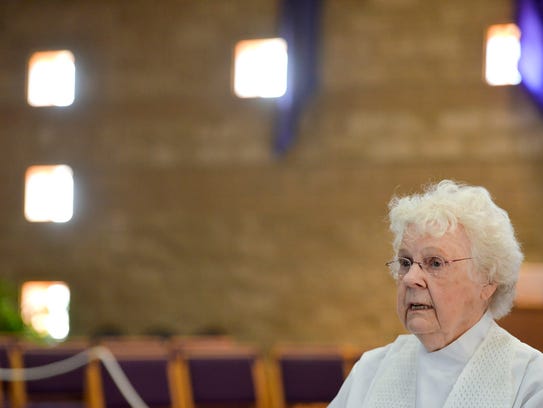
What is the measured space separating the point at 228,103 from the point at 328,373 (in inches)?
293

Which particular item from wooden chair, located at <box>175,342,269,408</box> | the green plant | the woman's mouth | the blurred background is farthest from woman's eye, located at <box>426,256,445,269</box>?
the green plant

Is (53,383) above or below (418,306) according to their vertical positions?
above

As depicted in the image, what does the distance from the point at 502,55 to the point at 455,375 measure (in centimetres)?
1031

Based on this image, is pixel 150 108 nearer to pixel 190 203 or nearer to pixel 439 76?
pixel 190 203

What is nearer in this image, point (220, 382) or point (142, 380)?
point (142, 380)

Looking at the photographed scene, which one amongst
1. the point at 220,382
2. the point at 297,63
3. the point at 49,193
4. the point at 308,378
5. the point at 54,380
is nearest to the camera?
the point at 220,382

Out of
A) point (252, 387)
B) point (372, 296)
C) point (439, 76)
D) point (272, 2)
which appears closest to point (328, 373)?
point (252, 387)

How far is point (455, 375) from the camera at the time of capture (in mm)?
2574

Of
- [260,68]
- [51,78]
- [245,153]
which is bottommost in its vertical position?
[245,153]

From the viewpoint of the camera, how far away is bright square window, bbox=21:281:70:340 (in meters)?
13.4

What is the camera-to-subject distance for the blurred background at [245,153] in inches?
485

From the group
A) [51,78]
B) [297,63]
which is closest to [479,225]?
[297,63]

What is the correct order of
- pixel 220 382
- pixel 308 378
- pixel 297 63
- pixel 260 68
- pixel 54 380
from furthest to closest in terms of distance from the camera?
1. pixel 260 68
2. pixel 297 63
3. pixel 54 380
4. pixel 308 378
5. pixel 220 382

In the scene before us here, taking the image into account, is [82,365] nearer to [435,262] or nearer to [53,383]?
[53,383]
